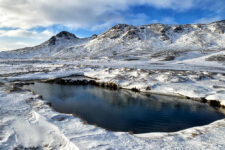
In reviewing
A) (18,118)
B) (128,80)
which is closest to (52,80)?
(128,80)

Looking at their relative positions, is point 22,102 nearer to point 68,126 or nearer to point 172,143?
point 68,126

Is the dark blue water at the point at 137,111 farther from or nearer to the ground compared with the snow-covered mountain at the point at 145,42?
nearer to the ground

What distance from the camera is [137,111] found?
68.2 feet

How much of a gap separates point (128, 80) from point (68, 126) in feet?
77.5

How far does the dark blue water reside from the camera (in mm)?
16469

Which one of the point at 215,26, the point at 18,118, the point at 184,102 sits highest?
the point at 215,26

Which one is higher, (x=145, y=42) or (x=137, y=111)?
(x=145, y=42)

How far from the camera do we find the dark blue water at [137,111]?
1647 cm

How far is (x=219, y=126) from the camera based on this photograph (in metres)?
14.5

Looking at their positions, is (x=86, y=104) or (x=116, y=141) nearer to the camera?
(x=116, y=141)

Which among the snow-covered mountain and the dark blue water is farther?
the snow-covered mountain

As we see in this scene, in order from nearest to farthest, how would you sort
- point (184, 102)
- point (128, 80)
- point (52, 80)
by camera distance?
point (184, 102), point (128, 80), point (52, 80)

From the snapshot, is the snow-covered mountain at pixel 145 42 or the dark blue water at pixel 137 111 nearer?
the dark blue water at pixel 137 111

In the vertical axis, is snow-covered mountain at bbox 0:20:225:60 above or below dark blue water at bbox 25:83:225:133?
above
